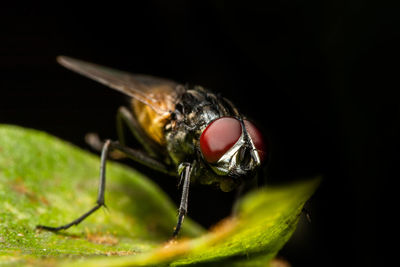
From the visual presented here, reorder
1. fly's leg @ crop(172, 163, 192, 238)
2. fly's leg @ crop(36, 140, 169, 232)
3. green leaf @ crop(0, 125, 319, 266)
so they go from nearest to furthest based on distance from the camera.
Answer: green leaf @ crop(0, 125, 319, 266) < fly's leg @ crop(172, 163, 192, 238) < fly's leg @ crop(36, 140, 169, 232)

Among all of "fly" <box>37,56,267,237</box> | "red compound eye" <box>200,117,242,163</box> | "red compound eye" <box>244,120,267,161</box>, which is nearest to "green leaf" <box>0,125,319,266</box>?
"fly" <box>37,56,267,237</box>

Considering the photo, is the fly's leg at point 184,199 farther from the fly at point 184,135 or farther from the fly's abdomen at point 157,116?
the fly's abdomen at point 157,116

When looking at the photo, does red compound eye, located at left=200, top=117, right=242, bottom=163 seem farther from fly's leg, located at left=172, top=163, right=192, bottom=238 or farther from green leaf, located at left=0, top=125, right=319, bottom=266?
green leaf, located at left=0, top=125, right=319, bottom=266

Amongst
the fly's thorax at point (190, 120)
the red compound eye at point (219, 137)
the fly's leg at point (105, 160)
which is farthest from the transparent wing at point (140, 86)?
the red compound eye at point (219, 137)

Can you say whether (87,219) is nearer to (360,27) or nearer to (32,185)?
(32,185)

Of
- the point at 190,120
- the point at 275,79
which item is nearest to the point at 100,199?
the point at 190,120
